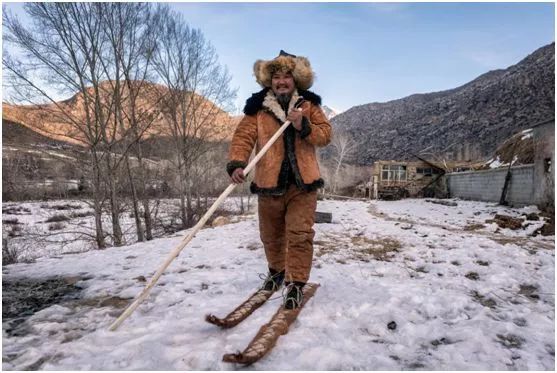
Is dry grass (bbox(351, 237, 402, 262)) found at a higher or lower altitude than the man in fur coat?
lower

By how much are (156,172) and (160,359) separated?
1713 cm

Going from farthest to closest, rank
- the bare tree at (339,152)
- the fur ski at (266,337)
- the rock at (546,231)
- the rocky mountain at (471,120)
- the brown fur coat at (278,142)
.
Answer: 1. the rocky mountain at (471,120)
2. the bare tree at (339,152)
3. the rock at (546,231)
4. the brown fur coat at (278,142)
5. the fur ski at (266,337)

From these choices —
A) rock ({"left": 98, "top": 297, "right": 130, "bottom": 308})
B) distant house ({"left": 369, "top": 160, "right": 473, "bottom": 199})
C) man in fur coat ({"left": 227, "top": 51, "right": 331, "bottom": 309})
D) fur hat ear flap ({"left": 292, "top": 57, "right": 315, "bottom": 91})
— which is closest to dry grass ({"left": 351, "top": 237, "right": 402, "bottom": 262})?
man in fur coat ({"left": 227, "top": 51, "right": 331, "bottom": 309})

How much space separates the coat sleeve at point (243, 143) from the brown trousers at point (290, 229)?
1.33 ft

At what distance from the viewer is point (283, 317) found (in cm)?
239

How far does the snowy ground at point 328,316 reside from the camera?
194 centimetres

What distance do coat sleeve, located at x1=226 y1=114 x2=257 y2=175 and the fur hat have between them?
1.44 feet

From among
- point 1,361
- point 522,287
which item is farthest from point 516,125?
point 1,361

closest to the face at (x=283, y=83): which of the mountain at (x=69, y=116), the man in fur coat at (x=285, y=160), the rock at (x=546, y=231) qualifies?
the man in fur coat at (x=285, y=160)

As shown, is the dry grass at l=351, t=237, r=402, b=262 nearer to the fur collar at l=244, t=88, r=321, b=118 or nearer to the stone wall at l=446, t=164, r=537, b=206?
the fur collar at l=244, t=88, r=321, b=118

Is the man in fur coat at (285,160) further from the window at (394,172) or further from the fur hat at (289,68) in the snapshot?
the window at (394,172)

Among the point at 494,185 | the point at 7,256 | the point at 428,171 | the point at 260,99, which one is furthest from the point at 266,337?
the point at 428,171

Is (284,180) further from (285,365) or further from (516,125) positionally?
(516,125)

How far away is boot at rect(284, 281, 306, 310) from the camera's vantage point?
2.61 metres
